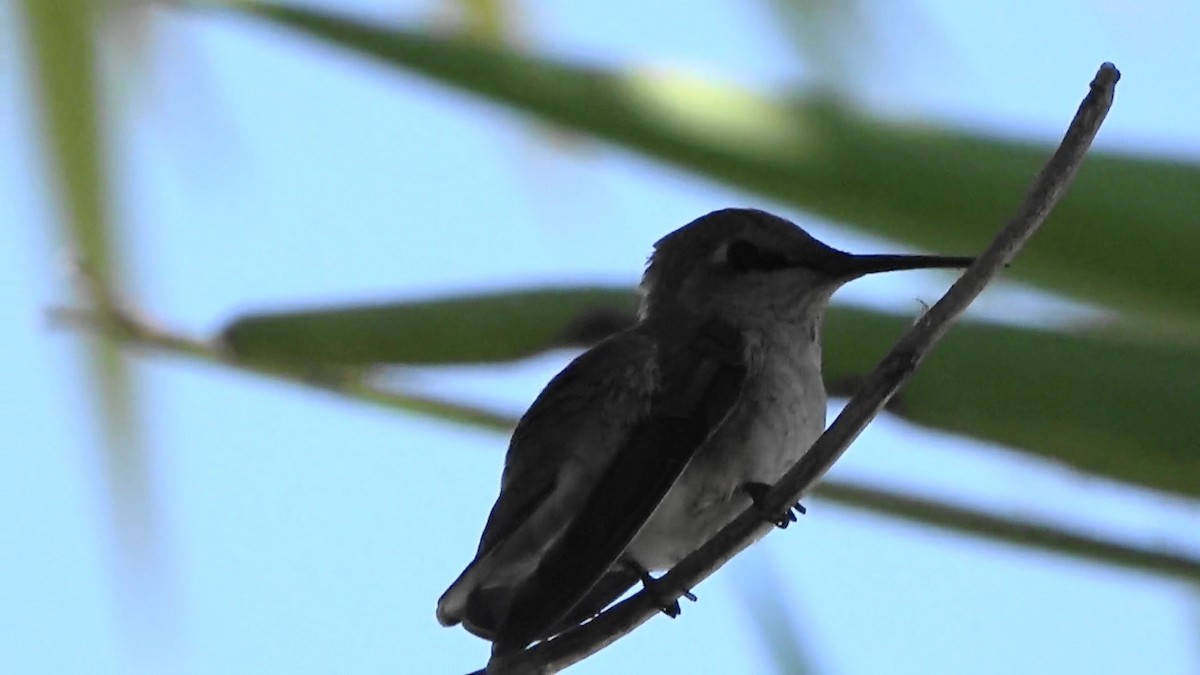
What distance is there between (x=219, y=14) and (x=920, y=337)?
0.74m

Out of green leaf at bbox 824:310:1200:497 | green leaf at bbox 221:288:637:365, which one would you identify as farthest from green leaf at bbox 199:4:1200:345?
green leaf at bbox 221:288:637:365

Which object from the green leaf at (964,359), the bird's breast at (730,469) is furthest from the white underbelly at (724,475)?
the green leaf at (964,359)

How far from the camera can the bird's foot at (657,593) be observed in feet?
4.21

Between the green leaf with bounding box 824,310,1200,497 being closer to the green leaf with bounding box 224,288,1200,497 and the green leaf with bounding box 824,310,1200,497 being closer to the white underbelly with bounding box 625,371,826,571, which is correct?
the green leaf with bounding box 224,288,1200,497

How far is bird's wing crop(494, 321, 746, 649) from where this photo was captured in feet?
4.25

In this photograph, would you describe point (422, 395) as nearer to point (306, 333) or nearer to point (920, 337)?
point (306, 333)

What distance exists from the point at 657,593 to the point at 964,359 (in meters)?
0.34

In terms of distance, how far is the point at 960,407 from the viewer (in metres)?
1.26

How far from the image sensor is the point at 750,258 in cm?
207

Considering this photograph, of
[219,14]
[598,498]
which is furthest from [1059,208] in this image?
[219,14]

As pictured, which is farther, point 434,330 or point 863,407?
point 434,330

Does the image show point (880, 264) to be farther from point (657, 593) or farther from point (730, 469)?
point (657, 593)

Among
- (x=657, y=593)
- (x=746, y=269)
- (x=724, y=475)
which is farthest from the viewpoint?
(x=746, y=269)

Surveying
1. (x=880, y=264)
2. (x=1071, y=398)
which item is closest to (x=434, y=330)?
(x=1071, y=398)
